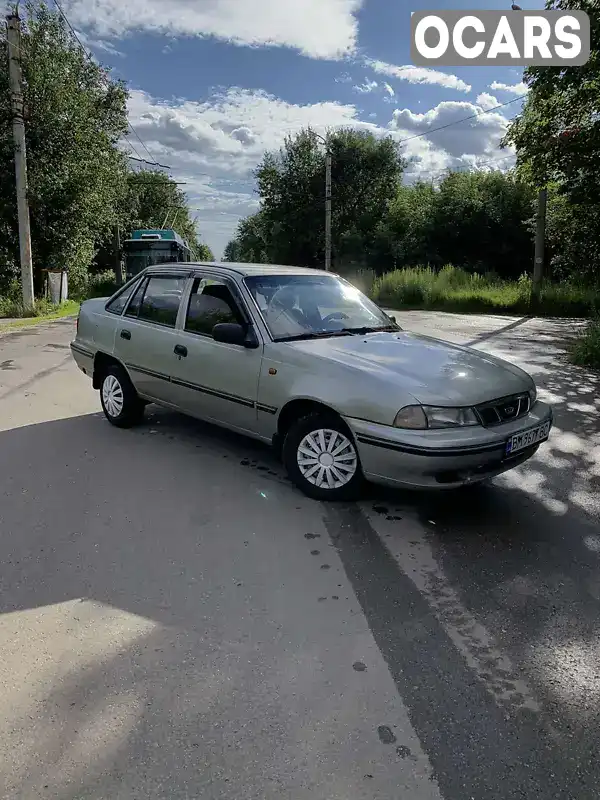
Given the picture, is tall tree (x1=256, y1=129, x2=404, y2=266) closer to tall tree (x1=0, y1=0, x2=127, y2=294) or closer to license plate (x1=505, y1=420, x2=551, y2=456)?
tall tree (x1=0, y1=0, x2=127, y2=294)

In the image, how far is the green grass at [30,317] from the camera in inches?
654

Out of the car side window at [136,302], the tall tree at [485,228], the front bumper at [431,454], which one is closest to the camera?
the front bumper at [431,454]

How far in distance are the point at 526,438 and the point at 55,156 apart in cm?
2082

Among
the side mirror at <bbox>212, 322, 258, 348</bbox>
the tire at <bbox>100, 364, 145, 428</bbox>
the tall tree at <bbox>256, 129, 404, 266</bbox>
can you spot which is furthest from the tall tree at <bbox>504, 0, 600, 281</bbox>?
the tall tree at <bbox>256, 129, 404, 266</bbox>

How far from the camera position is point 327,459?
449 cm

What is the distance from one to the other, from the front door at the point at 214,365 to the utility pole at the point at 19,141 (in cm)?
1447

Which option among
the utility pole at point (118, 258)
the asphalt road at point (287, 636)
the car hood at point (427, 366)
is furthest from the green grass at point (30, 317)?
the utility pole at point (118, 258)

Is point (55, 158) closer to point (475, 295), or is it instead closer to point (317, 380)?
point (475, 295)

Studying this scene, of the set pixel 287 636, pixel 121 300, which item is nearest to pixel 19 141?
pixel 121 300

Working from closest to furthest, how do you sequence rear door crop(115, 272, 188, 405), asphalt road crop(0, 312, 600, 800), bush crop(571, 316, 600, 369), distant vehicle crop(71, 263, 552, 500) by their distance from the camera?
1. asphalt road crop(0, 312, 600, 800)
2. distant vehicle crop(71, 263, 552, 500)
3. rear door crop(115, 272, 188, 405)
4. bush crop(571, 316, 600, 369)

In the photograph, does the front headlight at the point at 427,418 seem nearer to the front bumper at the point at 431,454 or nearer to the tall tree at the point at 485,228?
the front bumper at the point at 431,454

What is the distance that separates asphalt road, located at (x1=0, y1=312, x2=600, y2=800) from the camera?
7.18ft

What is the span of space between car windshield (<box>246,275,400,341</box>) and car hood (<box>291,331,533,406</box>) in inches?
7.1

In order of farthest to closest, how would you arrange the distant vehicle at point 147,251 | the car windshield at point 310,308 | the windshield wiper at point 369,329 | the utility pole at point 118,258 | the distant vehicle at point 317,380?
1. the utility pole at point 118,258
2. the distant vehicle at point 147,251
3. the windshield wiper at point 369,329
4. the car windshield at point 310,308
5. the distant vehicle at point 317,380
